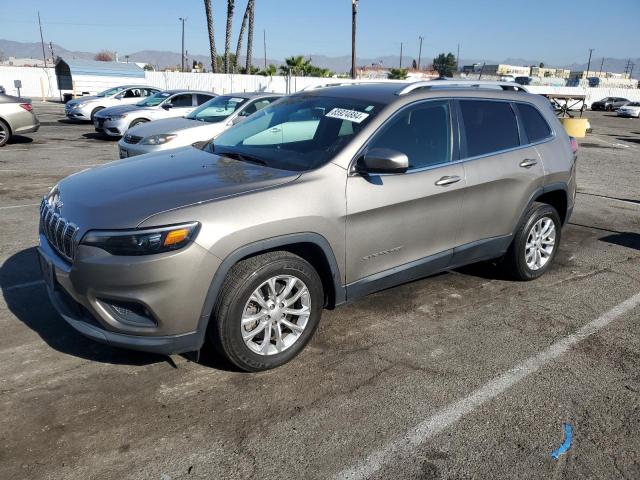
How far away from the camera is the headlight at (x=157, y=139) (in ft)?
29.0

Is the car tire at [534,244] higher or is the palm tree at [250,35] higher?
the palm tree at [250,35]

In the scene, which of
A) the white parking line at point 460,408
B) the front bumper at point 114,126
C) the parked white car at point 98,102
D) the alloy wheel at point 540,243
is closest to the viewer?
the white parking line at point 460,408

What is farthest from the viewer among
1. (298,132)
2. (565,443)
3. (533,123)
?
(533,123)

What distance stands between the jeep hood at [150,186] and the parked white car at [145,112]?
1119 centimetres

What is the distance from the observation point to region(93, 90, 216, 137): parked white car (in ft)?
48.3

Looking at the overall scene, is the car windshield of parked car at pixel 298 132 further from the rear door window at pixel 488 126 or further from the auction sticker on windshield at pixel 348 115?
the rear door window at pixel 488 126

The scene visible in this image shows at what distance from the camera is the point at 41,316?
398 centimetres

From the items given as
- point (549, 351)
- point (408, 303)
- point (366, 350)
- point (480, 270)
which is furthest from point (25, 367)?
point (480, 270)

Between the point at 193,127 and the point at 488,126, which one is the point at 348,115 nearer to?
the point at 488,126

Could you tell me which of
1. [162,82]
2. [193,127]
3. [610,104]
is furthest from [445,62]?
[193,127]

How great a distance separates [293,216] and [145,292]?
0.94 meters

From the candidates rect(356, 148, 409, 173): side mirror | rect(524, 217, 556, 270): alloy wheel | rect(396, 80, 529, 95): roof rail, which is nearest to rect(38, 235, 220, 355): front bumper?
rect(356, 148, 409, 173): side mirror

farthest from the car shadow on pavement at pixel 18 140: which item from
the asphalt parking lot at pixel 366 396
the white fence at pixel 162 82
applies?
the white fence at pixel 162 82

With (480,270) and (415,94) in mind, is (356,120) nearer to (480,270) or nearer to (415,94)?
(415,94)
